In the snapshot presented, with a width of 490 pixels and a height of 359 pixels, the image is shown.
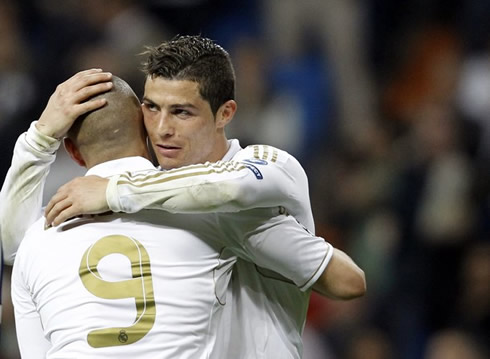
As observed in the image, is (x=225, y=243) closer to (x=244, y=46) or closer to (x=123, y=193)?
(x=123, y=193)

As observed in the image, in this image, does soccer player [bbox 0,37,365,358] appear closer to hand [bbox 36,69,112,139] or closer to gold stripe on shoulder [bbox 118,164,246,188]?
gold stripe on shoulder [bbox 118,164,246,188]

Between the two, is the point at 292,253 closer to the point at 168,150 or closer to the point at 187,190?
the point at 187,190

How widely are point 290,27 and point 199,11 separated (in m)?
0.67

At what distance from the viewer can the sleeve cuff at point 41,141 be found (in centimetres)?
318

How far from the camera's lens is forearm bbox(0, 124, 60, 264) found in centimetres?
322

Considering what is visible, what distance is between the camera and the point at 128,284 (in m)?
2.91

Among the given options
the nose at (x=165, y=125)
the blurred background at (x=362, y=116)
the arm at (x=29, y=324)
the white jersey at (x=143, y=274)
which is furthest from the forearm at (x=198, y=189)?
the blurred background at (x=362, y=116)

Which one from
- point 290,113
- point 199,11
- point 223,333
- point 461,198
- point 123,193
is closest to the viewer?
point 123,193

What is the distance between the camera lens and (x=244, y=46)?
7230mm

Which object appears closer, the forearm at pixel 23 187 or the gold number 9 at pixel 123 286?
the gold number 9 at pixel 123 286

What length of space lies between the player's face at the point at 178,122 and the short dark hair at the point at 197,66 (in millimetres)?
23

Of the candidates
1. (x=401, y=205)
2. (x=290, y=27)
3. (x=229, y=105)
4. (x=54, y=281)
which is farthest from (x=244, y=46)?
(x=54, y=281)

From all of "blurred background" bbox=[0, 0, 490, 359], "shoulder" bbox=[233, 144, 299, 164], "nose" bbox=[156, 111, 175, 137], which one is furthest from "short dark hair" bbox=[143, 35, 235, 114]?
"blurred background" bbox=[0, 0, 490, 359]

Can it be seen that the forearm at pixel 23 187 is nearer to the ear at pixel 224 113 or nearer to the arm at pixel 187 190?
the arm at pixel 187 190
